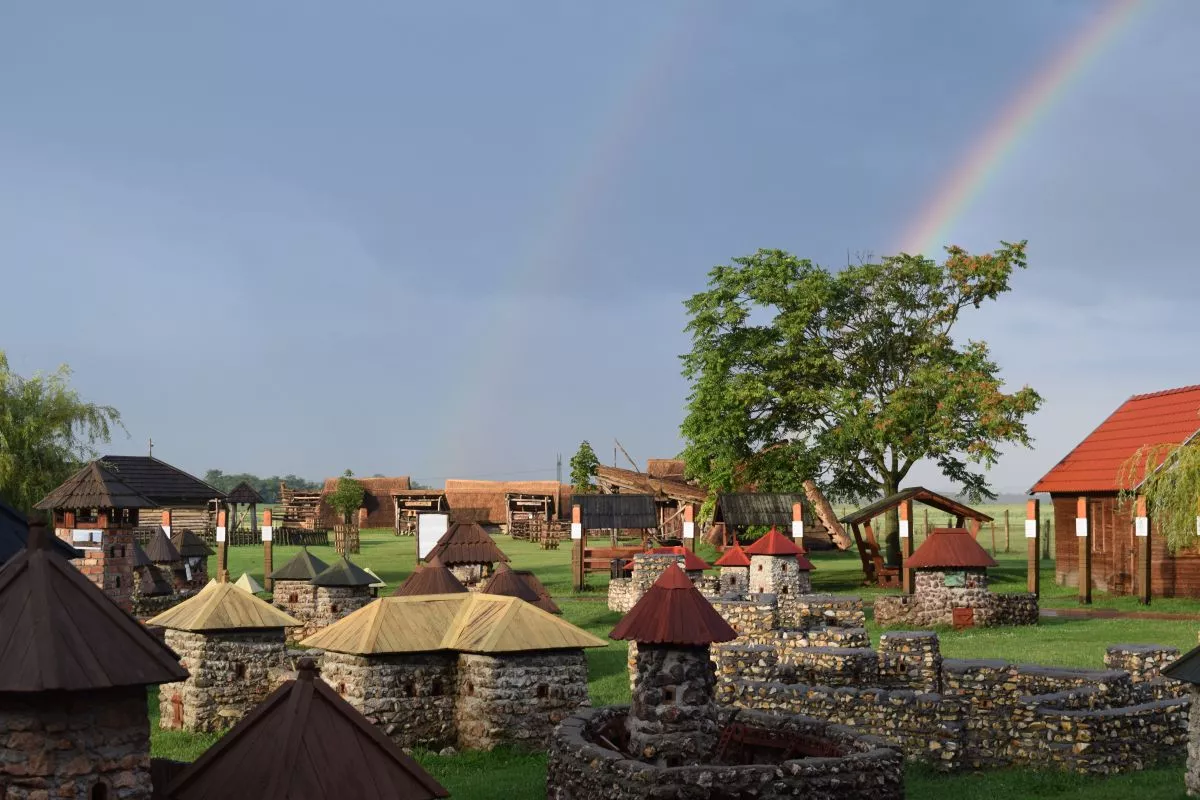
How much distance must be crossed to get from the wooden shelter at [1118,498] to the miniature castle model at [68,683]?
1193 inches

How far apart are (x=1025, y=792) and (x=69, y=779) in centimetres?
1138

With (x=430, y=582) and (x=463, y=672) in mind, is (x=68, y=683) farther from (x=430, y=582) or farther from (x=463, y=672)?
(x=430, y=582)

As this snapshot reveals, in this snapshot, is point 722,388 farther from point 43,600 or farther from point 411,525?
point 43,600

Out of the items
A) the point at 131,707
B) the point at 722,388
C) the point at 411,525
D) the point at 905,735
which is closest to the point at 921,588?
the point at 905,735

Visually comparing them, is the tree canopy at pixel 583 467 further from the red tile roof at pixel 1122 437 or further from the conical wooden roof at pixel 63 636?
the conical wooden roof at pixel 63 636

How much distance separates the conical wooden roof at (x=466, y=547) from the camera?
109ft

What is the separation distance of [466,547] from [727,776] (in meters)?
22.2

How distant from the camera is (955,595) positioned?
2911 centimetres

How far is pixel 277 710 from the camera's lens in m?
9.63

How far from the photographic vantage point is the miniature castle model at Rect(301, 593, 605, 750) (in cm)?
1842

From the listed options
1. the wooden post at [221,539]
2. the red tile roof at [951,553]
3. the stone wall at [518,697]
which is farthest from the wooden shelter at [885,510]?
the wooden post at [221,539]

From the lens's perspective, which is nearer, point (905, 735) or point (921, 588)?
point (905, 735)

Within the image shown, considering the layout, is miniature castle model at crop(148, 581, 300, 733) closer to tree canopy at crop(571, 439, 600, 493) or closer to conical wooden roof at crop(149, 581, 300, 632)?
conical wooden roof at crop(149, 581, 300, 632)

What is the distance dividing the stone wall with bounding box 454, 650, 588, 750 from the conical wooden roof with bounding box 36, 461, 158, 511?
14.6 m
